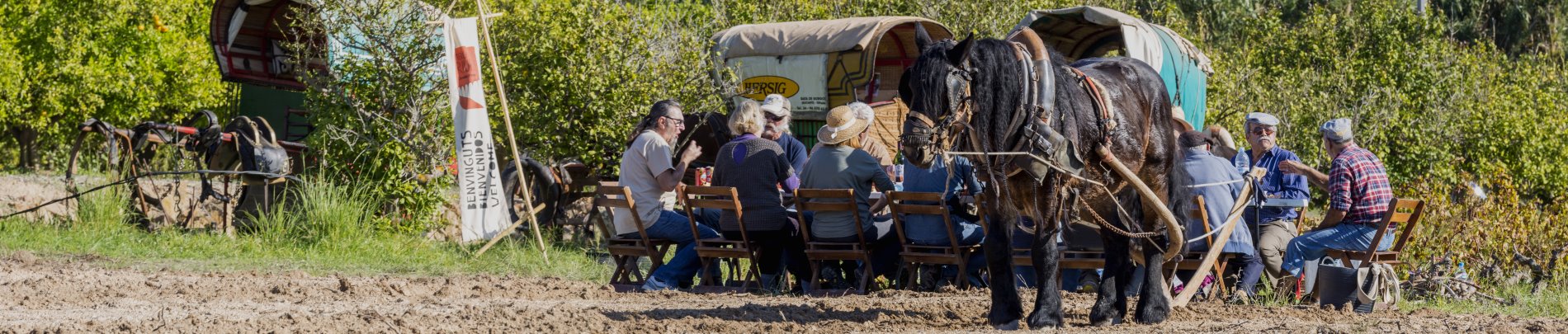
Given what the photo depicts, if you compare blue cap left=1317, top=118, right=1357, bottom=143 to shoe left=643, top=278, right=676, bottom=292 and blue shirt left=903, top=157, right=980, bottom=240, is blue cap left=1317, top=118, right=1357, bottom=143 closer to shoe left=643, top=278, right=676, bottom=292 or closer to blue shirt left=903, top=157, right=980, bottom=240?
blue shirt left=903, top=157, right=980, bottom=240

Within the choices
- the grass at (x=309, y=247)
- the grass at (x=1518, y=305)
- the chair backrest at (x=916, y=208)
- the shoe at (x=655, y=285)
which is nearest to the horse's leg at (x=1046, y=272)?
the chair backrest at (x=916, y=208)

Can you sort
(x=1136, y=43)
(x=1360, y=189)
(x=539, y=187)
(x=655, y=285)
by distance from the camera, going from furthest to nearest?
(x=539, y=187) → (x=1136, y=43) → (x=655, y=285) → (x=1360, y=189)

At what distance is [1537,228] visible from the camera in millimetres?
10641

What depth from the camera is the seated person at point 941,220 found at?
796cm

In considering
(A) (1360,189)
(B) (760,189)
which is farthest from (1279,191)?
(B) (760,189)

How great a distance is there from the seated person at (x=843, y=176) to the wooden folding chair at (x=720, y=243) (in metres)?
0.39

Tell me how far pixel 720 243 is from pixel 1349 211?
3.53m

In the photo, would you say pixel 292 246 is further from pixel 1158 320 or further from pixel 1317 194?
pixel 1317 194

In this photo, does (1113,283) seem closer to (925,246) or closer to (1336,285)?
(1336,285)

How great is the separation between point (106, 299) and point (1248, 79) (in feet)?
43.1

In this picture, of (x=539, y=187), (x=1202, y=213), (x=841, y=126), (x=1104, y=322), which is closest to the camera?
(x=1104, y=322)

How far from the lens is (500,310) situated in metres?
6.48

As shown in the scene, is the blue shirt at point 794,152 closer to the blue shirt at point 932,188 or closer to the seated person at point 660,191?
Answer: the seated person at point 660,191

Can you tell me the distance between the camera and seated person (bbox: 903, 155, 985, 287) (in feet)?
26.1
